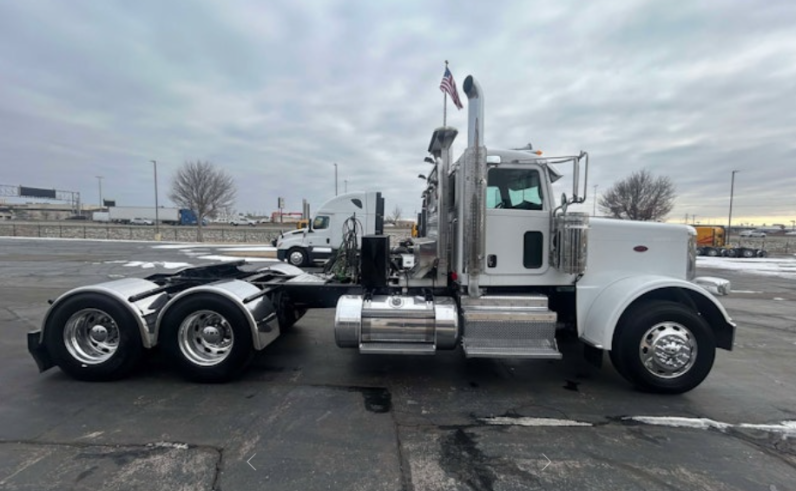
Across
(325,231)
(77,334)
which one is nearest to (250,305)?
(77,334)

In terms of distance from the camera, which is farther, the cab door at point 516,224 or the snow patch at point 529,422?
the cab door at point 516,224

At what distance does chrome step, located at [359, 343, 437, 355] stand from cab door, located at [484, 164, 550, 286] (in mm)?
1092

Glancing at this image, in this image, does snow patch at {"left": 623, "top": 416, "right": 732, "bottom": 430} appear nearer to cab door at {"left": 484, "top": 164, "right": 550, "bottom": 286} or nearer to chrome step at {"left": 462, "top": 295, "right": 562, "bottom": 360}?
chrome step at {"left": 462, "top": 295, "right": 562, "bottom": 360}

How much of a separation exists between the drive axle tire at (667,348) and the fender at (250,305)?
12.7ft

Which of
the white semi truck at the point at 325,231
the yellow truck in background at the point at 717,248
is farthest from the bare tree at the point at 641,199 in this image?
the white semi truck at the point at 325,231

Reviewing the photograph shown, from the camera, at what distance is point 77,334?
445 centimetres

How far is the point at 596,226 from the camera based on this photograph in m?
4.71

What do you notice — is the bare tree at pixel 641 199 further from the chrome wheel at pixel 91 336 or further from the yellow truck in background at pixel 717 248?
the chrome wheel at pixel 91 336

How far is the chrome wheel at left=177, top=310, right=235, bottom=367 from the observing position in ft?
14.5

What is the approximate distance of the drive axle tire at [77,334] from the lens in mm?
4336

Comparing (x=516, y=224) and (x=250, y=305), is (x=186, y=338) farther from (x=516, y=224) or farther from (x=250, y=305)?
(x=516, y=224)

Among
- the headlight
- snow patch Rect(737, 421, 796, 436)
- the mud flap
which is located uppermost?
the headlight

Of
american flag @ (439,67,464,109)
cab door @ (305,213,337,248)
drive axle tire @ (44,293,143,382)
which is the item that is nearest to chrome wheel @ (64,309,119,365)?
drive axle tire @ (44,293,143,382)

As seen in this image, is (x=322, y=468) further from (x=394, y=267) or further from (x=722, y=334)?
(x=722, y=334)
